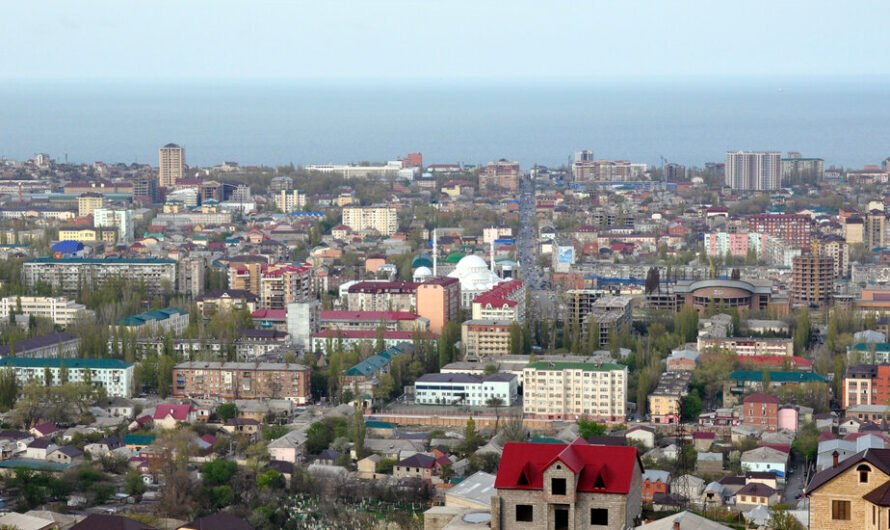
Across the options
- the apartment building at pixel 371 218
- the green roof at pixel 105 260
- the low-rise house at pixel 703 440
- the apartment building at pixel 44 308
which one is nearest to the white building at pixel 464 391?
the low-rise house at pixel 703 440

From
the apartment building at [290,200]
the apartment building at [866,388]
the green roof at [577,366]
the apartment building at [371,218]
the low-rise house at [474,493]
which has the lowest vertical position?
the apartment building at [866,388]

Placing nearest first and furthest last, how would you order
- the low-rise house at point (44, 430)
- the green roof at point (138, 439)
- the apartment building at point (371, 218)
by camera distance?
the green roof at point (138, 439) < the low-rise house at point (44, 430) < the apartment building at point (371, 218)

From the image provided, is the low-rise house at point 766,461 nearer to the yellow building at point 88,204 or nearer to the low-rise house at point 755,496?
the low-rise house at point 755,496

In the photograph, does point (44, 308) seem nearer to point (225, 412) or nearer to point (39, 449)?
point (225, 412)

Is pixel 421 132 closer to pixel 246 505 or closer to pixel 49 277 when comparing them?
pixel 49 277

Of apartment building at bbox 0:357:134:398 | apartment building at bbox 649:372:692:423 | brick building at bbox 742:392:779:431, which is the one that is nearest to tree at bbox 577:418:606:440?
apartment building at bbox 649:372:692:423

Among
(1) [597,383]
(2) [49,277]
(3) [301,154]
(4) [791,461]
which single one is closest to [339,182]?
(2) [49,277]
